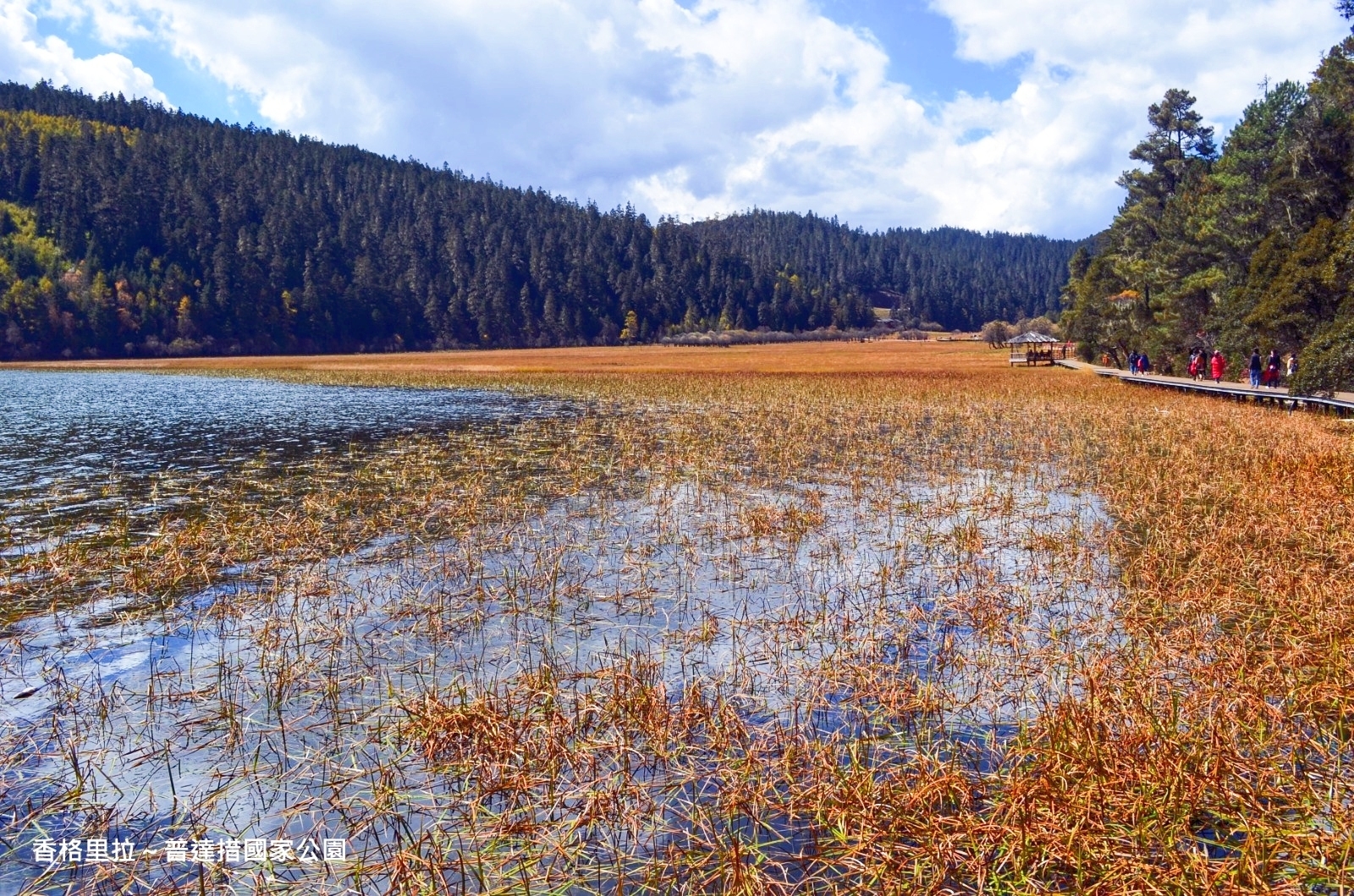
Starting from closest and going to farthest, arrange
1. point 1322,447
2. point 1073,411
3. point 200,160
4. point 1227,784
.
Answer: point 1227,784 < point 1322,447 < point 1073,411 < point 200,160

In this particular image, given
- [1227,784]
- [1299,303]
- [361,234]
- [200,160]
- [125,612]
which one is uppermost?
[200,160]

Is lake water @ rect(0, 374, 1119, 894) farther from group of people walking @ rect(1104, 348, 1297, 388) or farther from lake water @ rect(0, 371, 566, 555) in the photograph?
group of people walking @ rect(1104, 348, 1297, 388)

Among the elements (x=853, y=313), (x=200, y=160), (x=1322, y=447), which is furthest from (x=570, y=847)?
(x=200, y=160)

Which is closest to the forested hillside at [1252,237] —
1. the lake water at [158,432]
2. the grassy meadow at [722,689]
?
the grassy meadow at [722,689]

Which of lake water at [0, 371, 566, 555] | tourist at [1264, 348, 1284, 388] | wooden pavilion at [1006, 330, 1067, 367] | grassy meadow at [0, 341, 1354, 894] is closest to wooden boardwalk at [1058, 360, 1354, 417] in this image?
tourist at [1264, 348, 1284, 388]

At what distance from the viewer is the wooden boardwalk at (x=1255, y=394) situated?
2791cm

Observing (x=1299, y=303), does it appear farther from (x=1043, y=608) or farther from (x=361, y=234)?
(x=361, y=234)

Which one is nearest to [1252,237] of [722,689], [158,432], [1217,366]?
[1217,366]

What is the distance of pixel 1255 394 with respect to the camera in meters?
32.8

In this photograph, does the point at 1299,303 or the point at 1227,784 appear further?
the point at 1299,303

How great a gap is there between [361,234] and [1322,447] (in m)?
195

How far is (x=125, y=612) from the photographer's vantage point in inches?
384

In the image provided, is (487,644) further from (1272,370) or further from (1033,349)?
(1033,349)

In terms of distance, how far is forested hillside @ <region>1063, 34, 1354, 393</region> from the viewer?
28.7 metres
